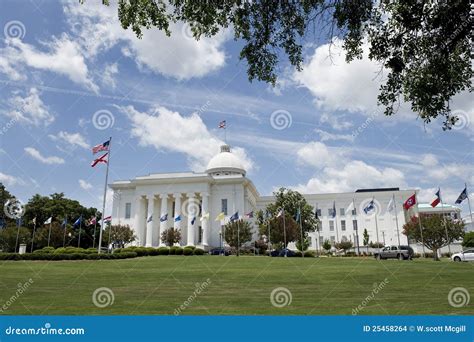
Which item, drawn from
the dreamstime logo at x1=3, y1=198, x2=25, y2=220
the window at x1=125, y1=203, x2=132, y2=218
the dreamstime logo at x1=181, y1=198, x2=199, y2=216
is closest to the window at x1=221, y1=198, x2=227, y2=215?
the dreamstime logo at x1=181, y1=198, x2=199, y2=216

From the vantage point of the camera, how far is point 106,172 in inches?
1457

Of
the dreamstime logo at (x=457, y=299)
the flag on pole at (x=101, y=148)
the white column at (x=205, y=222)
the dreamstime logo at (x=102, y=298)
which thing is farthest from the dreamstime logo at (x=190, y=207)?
the dreamstime logo at (x=457, y=299)

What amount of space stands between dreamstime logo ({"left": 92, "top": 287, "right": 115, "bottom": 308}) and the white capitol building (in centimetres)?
5329

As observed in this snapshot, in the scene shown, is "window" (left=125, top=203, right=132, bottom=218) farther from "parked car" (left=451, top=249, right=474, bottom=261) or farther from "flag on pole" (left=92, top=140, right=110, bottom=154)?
"parked car" (left=451, top=249, right=474, bottom=261)

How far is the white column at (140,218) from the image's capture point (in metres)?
72.8

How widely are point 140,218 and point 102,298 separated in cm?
6381

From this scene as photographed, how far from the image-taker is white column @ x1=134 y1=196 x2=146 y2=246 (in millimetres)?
72812

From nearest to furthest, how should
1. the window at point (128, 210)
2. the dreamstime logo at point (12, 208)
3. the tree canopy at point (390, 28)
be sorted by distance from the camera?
the tree canopy at point (390, 28) < the dreamstime logo at point (12, 208) < the window at point (128, 210)

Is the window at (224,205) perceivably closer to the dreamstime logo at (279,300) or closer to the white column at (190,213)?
the white column at (190,213)

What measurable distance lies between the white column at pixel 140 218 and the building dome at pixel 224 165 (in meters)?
15.5

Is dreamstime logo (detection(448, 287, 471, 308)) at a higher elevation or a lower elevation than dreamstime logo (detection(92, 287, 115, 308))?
lower

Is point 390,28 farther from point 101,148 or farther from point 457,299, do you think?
point 101,148

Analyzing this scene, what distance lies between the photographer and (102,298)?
11.8 m

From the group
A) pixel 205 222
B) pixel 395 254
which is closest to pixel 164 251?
pixel 205 222
